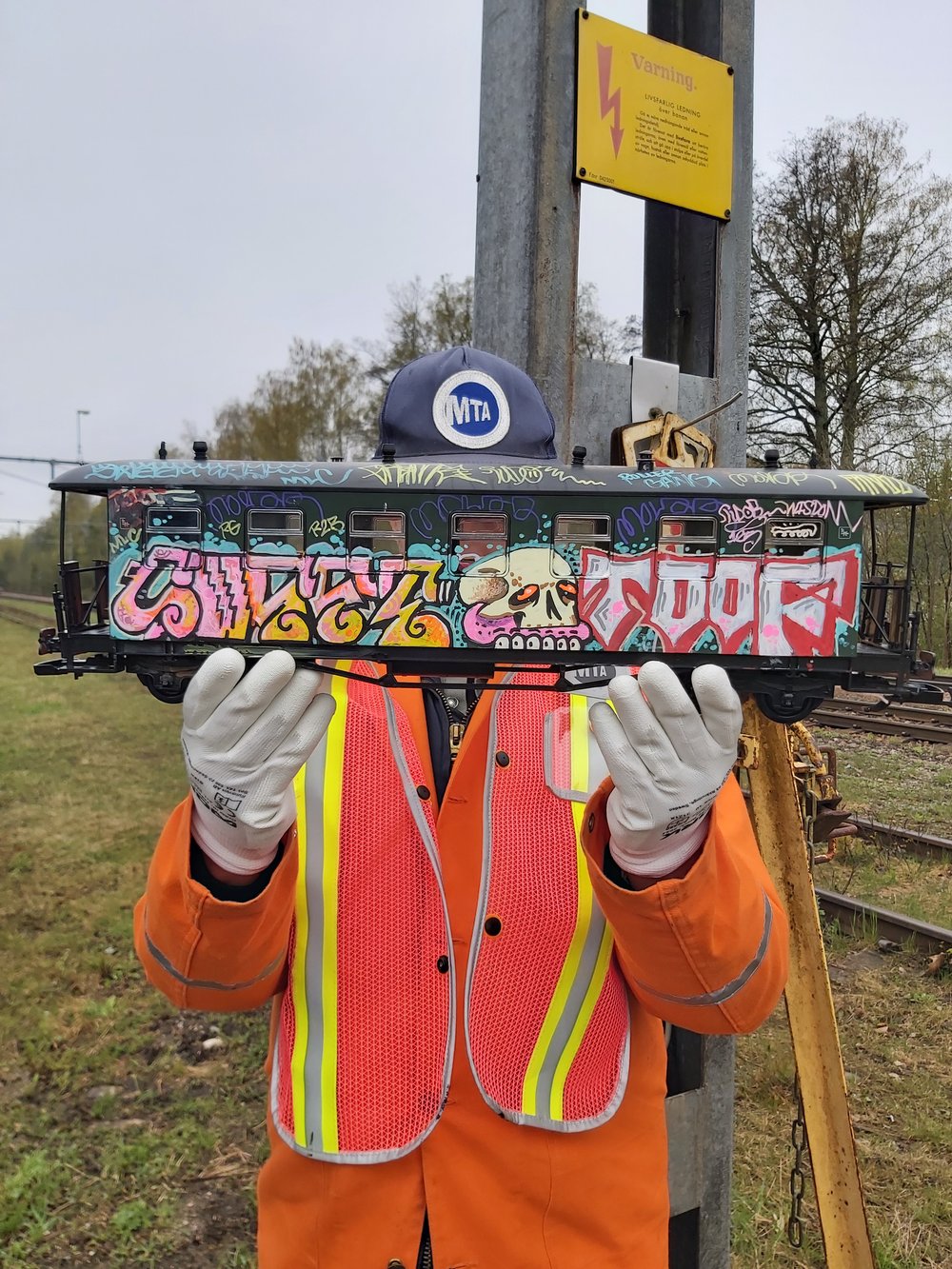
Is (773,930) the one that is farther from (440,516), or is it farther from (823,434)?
(823,434)

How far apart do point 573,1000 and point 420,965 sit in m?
0.33

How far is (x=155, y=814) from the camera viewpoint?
9.33 metres

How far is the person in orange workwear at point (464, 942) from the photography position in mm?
1641

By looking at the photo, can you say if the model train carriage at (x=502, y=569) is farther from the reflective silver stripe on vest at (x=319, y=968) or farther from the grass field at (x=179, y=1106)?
the grass field at (x=179, y=1106)

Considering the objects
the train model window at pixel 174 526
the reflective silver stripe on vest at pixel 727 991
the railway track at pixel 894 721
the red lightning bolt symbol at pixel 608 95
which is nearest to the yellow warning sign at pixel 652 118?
the red lightning bolt symbol at pixel 608 95

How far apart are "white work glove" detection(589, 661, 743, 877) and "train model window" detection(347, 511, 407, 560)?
57cm

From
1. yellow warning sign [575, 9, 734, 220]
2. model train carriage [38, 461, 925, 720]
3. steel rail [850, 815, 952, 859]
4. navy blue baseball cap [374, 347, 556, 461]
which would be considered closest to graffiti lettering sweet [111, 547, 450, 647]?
model train carriage [38, 461, 925, 720]

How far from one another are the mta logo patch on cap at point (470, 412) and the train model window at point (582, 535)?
1.21 ft

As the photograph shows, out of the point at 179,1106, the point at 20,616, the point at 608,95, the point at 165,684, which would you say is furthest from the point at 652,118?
the point at 20,616

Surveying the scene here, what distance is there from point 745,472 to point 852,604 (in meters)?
0.38

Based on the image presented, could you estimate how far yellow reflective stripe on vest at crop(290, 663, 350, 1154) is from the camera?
1734 mm

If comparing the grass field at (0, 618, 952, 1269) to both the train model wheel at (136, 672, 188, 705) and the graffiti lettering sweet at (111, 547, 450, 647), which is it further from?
the graffiti lettering sweet at (111, 547, 450, 647)

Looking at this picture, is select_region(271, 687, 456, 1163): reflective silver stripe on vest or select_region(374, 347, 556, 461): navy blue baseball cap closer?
select_region(271, 687, 456, 1163): reflective silver stripe on vest

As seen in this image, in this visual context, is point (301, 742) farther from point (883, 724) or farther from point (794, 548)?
point (883, 724)
